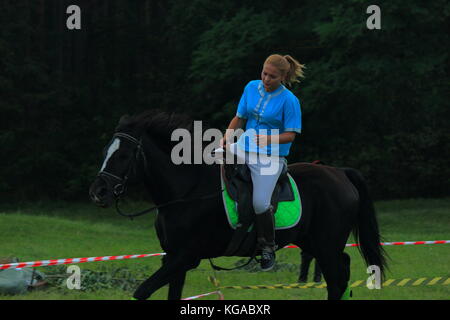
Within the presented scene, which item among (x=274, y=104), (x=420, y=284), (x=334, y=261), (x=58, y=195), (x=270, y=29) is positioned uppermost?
(x=270, y=29)

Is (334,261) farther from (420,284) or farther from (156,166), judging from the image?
(420,284)

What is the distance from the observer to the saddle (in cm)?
730

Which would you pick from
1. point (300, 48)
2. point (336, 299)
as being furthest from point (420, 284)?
point (300, 48)

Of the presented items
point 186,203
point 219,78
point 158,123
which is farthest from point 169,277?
point 219,78

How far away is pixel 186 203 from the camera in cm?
710

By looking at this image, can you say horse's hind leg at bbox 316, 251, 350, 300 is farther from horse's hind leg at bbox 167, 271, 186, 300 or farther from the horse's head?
the horse's head

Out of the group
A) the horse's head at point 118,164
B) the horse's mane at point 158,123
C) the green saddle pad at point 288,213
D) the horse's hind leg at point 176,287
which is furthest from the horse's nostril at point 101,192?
the green saddle pad at point 288,213

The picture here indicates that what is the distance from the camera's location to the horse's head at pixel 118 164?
661cm

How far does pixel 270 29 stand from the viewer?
987 inches

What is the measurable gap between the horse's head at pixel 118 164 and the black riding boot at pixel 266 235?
4.65 ft

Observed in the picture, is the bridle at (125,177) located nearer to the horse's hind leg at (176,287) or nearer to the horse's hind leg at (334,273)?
the horse's hind leg at (176,287)

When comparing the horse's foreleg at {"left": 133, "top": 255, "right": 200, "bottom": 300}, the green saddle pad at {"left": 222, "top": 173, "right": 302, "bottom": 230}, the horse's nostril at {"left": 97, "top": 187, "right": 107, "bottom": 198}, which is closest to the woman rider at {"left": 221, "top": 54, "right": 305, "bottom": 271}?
the green saddle pad at {"left": 222, "top": 173, "right": 302, "bottom": 230}

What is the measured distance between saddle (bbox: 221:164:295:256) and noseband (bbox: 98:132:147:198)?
0.98m

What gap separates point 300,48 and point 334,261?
1946 cm
